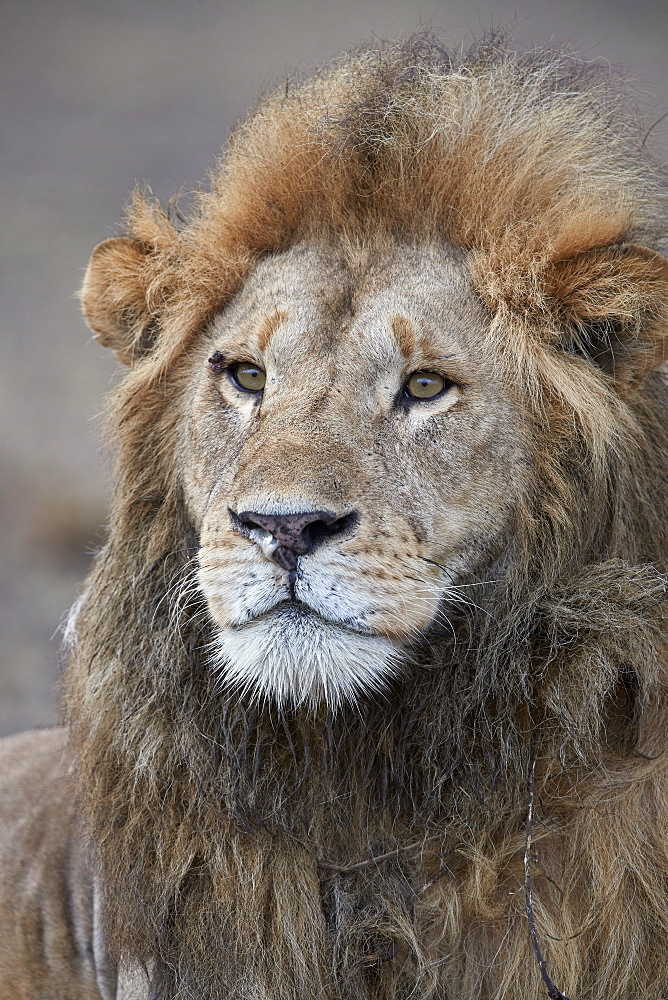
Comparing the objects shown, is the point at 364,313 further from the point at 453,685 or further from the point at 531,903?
the point at 531,903

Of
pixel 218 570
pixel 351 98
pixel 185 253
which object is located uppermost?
pixel 351 98

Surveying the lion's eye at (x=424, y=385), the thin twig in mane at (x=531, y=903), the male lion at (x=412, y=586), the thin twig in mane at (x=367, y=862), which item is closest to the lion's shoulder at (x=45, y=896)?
the male lion at (x=412, y=586)

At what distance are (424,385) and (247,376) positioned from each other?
1.30ft

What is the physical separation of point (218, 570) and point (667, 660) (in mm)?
913

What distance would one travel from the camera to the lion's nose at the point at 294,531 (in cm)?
192

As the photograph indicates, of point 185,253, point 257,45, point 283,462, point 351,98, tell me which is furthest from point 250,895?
point 257,45

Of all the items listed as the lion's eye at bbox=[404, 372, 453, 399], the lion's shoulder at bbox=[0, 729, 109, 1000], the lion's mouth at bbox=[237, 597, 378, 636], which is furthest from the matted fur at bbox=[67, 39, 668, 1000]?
the lion's shoulder at bbox=[0, 729, 109, 1000]

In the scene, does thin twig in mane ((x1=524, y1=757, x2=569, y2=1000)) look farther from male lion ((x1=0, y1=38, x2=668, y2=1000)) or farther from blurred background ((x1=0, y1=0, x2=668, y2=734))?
blurred background ((x1=0, y1=0, x2=668, y2=734))

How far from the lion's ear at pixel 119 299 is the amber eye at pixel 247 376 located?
0.35 metres

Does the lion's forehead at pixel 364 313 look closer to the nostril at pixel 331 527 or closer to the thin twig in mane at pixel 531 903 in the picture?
the nostril at pixel 331 527

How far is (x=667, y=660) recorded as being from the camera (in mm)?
2213

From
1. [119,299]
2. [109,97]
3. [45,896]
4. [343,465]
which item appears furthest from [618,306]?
[109,97]

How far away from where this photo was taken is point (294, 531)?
6.31 ft

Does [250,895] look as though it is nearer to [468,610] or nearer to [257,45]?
[468,610]
